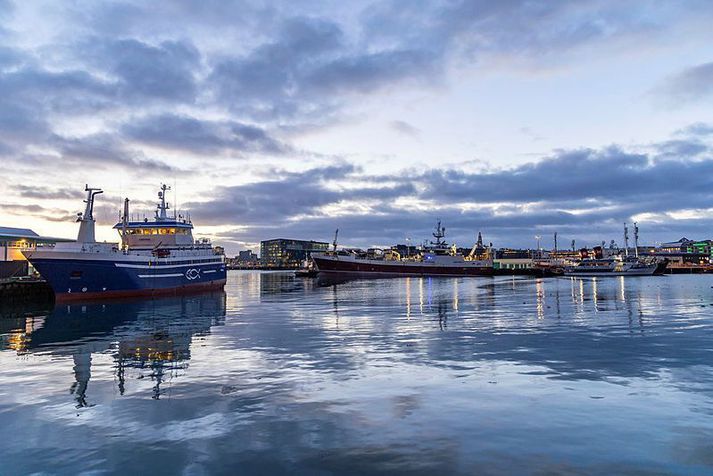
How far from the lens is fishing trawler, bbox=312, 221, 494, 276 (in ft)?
472

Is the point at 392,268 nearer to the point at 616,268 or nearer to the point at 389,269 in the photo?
the point at 389,269

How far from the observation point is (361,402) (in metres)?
14.0

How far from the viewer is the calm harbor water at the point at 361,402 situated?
32.4 feet

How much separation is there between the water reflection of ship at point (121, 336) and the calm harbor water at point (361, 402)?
20cm

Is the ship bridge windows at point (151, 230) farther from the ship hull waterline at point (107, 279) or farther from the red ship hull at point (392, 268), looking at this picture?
the red ship hull at point (392, 268)

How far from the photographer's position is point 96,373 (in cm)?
1823

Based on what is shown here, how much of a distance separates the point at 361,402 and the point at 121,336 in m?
19.9

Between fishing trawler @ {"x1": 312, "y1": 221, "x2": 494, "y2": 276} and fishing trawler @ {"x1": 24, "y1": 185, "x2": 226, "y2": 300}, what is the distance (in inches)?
2571

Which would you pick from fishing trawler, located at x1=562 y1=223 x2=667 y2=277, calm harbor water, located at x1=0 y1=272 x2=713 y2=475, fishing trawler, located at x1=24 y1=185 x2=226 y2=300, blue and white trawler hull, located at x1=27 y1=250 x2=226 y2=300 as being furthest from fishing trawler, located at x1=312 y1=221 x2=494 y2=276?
calm harbor water, located at x1=0 y1=272 x2=713 y2=475

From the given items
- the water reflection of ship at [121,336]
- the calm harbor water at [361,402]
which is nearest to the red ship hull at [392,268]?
the water reflection of ship at [121,336]

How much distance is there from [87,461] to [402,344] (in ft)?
54.1

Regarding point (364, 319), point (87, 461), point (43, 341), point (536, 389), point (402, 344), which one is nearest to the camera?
point (87, 461)

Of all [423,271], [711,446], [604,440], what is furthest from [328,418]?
[423,271]

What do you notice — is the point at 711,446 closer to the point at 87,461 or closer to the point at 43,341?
the point at 87,461
